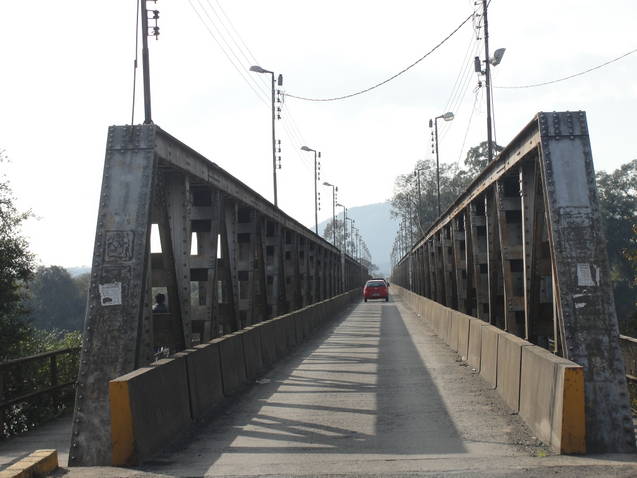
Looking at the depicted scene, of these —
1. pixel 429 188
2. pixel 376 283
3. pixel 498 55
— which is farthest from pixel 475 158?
pixel 498 55

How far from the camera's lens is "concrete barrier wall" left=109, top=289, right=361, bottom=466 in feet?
24.4

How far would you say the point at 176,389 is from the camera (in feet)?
30.1

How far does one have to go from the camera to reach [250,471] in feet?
23.7

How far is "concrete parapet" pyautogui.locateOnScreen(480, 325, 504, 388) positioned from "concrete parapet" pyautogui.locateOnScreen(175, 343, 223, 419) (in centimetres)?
429

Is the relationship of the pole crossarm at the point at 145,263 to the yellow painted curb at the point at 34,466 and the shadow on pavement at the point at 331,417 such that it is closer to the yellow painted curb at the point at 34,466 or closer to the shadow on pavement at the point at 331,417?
the yellow painted curb at the point at 34,466

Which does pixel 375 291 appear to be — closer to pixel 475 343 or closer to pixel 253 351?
pixel 475 343

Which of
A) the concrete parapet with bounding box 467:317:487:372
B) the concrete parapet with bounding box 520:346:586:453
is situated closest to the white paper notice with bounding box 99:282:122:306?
the concrete parapet with bounding box 520:346:586:453

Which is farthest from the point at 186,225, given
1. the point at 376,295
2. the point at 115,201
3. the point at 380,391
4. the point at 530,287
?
the point at 376,295

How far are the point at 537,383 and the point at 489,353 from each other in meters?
4.25

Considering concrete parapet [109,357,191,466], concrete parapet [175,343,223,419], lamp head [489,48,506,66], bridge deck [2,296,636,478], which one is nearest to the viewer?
bridge deck [2,296,636,478]

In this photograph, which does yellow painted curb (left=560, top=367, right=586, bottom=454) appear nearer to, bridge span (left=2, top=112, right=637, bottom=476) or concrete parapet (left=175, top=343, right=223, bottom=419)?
bridge span (left=2, top=112, right=637, bottom=476)

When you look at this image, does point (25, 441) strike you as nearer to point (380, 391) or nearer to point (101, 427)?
point (101, 427)

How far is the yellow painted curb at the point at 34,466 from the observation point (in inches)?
251

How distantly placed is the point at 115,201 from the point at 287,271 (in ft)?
65.1
